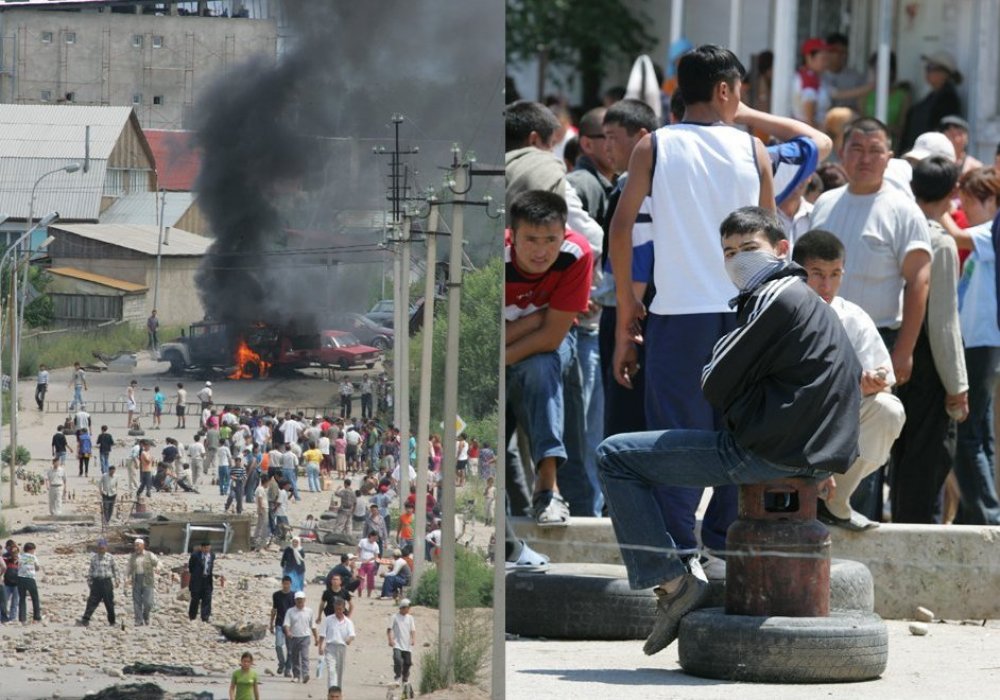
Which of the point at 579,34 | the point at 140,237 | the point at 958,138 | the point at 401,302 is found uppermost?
the point at 579,34

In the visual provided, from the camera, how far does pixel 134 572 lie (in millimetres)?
3736

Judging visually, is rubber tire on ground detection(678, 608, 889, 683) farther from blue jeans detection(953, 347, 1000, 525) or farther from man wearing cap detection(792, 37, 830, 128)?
man wearing cap detection(792, 37, 830, 128)

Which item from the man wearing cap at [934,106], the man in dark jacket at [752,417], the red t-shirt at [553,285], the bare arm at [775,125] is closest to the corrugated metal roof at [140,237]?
the man in dark jacket at [752,417]

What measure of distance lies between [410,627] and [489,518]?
0.98ft

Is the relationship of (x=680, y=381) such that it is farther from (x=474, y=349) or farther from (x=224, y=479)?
(x=224, y=479)

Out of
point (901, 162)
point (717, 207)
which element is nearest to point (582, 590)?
point (717, 207)

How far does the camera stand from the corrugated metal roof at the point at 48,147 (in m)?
3.72

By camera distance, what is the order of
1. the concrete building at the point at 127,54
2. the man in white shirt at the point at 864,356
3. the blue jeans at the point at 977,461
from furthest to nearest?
the blue jeans at the point at 977,461 < the man in white shirt at the point at 864,356 < the concrete building at the point at 127,54

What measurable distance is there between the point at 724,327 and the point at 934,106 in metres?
12.2

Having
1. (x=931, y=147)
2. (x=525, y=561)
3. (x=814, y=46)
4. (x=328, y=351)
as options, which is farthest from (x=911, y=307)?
(x=814, y=46)

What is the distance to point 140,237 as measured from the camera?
375 cm

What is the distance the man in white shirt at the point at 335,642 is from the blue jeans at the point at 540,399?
115 inches

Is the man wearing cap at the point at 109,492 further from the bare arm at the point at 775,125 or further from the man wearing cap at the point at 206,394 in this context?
the bare arm at the point at 775,125

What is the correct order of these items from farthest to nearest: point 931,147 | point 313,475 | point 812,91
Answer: point 812,91 < point 931,147 < point 313,475
